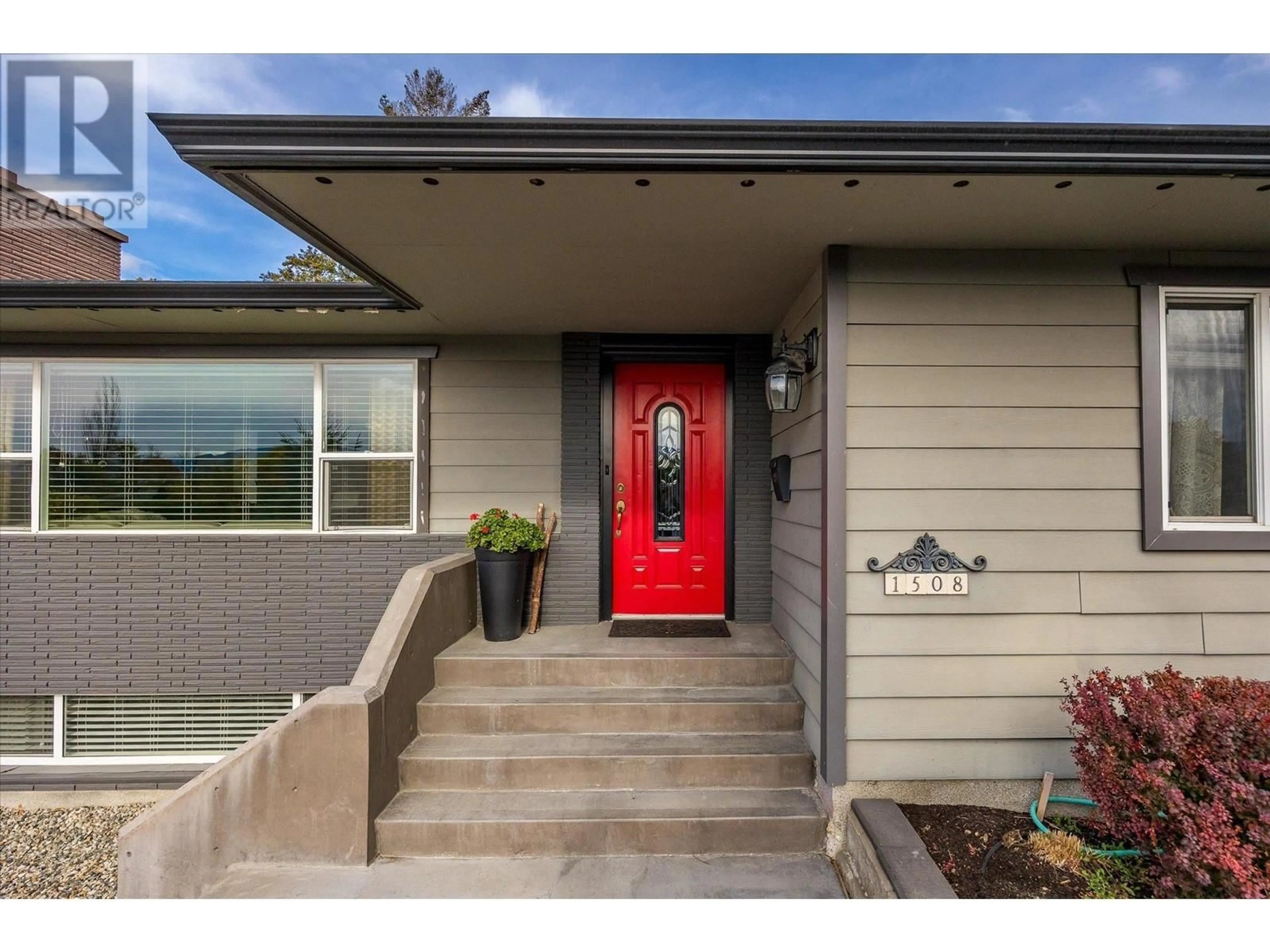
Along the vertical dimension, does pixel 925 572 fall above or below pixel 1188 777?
above

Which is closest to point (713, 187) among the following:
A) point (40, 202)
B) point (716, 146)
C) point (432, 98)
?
point (716, 146)

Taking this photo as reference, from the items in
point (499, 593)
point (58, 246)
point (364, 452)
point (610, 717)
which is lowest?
point (610, 717)

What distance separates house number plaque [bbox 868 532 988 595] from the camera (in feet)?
8.37

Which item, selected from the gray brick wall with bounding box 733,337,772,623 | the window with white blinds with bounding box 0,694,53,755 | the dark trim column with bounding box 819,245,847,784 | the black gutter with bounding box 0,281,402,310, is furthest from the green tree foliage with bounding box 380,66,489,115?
the dark trim column with bounding box 819,245,847,784

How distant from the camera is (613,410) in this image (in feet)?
13.7

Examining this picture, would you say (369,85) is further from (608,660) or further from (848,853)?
(848,853)

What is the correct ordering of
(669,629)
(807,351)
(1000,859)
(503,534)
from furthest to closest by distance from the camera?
(669,629) → (503,534) → (807,351) → (1000,859)

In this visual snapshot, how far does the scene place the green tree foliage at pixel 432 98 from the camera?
12.0 meters

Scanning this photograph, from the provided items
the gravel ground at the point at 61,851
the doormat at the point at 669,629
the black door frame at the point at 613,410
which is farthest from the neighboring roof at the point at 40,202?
the doormat at the point at 669,629

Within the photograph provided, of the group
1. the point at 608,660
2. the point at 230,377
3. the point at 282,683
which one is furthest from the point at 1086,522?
the point at 230,377

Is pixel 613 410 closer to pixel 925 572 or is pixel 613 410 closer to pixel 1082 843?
pixel 925 572

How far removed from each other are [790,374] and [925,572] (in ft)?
3.66

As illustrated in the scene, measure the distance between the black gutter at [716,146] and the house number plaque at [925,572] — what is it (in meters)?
1.51

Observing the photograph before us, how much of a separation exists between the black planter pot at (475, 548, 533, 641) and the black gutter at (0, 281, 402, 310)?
64.9 inches
